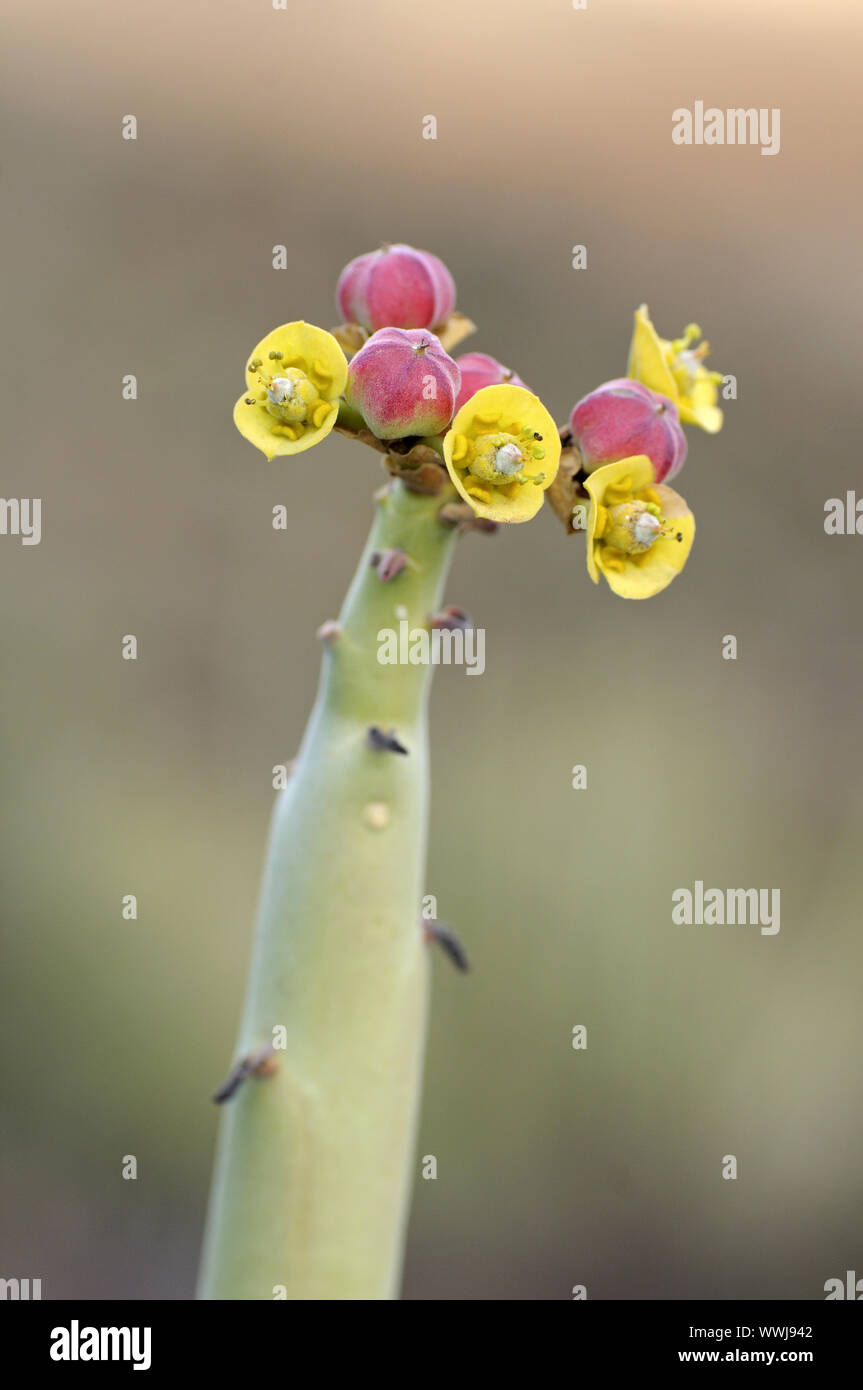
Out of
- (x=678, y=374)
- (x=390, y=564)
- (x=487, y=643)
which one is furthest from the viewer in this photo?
(x=487, y=643)

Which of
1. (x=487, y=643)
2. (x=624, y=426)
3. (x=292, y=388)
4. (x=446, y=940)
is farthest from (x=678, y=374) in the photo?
(x=487, y=643)

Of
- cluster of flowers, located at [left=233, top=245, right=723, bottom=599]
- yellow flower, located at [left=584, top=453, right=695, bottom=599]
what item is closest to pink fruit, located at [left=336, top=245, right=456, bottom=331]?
cluster of flowers, located at [left=233, top=245, right=723, bottom=599]

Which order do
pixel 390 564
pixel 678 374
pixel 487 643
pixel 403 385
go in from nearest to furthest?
pixel 403 385 → pixel 390 564 → pixel 678 374 → pixel 487 643

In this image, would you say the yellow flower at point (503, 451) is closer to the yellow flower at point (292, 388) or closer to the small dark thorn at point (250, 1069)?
the yellow flower at point (292, 388)

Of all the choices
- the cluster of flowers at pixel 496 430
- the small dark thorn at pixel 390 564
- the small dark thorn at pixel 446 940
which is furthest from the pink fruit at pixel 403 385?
the small dark thorn at pixel 446 940

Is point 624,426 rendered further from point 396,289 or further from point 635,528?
point 396,289

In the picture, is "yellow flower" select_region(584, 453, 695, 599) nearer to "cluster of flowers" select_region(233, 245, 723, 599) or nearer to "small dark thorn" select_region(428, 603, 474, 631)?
"cluster of flowers" select_region(233, 245, 723, 599)
